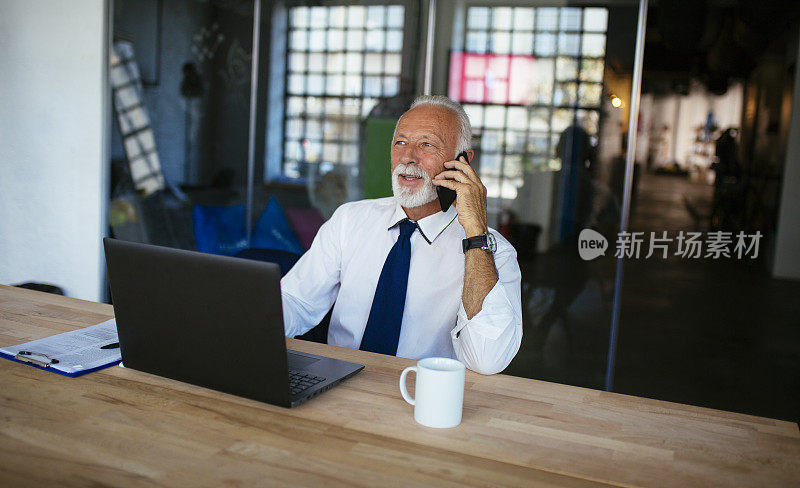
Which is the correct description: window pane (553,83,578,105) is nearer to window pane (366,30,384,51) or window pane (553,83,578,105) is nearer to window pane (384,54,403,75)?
window pane (384,54,403,75)

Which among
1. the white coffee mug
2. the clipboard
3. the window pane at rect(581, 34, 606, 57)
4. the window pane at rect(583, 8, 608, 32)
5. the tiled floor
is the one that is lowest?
the tiled floor

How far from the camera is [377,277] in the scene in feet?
7.77

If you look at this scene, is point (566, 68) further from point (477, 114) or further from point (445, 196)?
point (445, 196)

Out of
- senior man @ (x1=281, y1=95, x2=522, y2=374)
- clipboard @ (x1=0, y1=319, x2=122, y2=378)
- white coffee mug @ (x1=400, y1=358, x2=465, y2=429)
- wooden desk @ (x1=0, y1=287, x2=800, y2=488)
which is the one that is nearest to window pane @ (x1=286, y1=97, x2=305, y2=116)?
senior man @ (x1=281, y1=95, x2=522, y2=374)

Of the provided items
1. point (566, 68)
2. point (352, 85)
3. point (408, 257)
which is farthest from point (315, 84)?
point (408, 257)

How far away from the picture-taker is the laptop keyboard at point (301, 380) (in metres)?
1.48

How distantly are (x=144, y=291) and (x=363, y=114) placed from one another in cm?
298

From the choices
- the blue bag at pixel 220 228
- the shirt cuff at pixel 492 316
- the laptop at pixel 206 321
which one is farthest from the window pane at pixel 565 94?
the laptop at pixel 206 321

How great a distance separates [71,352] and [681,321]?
10.8 ft

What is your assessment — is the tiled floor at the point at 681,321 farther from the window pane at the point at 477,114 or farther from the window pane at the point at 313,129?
the window pane at the point at 313,129

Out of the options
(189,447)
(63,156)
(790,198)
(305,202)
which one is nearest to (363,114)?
(305,202)

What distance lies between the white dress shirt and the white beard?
0.19ft

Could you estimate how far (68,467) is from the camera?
1116 millimetres

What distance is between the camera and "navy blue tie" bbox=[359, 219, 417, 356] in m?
2.19
